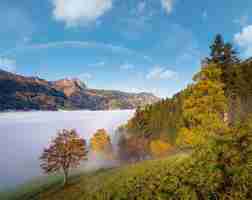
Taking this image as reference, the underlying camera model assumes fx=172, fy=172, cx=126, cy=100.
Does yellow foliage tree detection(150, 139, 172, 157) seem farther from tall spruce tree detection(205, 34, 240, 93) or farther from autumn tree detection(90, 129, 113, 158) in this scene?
tall spruce tree detection(205, 34, 240, 93)

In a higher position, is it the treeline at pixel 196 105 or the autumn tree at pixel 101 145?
the treeline at pixel 196 105

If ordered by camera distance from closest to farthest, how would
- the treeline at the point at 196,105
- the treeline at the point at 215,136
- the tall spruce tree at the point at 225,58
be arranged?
1. the treeline at the point at 215,136
2. the treeline at the point at 196,105
3. the tall spruce tree at the point at 225,58

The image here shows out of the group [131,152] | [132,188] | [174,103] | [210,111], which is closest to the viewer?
[132,188]

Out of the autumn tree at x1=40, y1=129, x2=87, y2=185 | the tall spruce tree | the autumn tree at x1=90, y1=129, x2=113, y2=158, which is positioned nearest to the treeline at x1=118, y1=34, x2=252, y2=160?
the tall spruce tree

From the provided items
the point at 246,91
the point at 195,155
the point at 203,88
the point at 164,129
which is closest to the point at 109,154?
the point at 164,129

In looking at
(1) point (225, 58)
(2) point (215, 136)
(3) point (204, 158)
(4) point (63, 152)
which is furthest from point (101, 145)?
(3) point (204, 158)

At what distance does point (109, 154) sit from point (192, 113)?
57305 millimetres

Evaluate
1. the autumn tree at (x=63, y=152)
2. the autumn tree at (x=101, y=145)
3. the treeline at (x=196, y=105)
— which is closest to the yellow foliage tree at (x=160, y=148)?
the treeline at (x=196, y=105)

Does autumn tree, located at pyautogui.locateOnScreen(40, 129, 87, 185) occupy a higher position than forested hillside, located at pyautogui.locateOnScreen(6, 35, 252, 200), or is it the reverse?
forested hillside, located at pyautogui.locateOnScreen(6, 35, 252, 200)

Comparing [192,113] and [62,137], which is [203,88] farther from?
[62,137]

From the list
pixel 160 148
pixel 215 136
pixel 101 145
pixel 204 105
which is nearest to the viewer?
pixel 215 136

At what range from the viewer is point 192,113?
22.2 meters

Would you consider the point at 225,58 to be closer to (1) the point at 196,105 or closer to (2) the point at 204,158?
(1) the point at 196,105

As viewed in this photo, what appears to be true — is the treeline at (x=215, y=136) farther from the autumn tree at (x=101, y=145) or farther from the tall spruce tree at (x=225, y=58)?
the autumn tree at (x=101, y=145)
